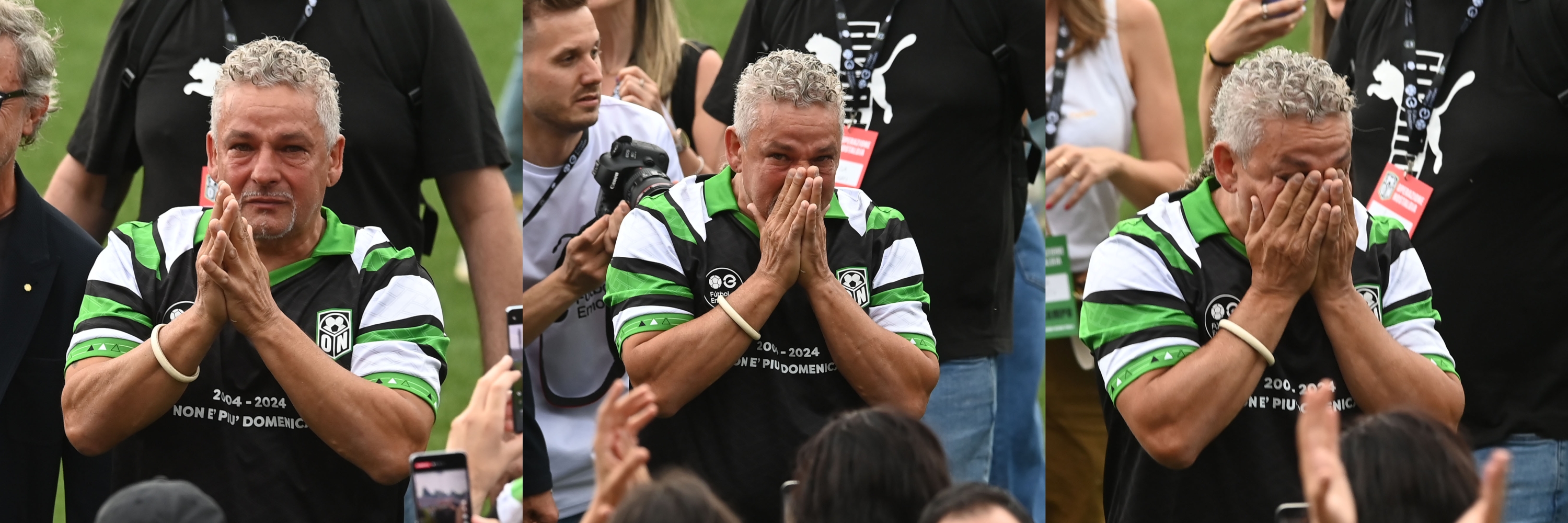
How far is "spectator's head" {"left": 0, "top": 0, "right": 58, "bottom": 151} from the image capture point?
356 centimetres

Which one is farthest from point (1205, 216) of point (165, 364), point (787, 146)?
point (165, 364)

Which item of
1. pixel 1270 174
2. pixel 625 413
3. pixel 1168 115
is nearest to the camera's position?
pixel 625 413

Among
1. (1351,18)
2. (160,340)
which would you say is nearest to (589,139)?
(160,340)

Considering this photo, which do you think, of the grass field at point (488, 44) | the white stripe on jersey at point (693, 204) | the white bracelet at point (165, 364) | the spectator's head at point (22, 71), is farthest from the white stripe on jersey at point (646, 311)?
the spectator's head at point (22, 71)

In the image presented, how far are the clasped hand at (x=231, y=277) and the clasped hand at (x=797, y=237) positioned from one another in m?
0.89

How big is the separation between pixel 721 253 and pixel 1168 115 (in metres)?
1.64

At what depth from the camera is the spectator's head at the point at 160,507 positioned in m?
2.34

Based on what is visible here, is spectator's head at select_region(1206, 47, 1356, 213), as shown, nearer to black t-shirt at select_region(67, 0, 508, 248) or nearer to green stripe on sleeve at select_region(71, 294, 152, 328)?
black t-shirt at select_region(67, 0, 508, 248)

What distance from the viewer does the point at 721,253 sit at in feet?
10.6

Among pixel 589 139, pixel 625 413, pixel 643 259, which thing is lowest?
pixel 625 413

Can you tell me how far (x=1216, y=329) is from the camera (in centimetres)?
313

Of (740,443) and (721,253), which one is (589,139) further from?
(740,443)

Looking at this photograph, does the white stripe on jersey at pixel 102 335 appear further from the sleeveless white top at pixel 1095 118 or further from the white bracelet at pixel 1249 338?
the sleeveless white top at pixel 1095 118

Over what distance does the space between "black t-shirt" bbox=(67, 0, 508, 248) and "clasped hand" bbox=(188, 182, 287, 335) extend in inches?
27.7
